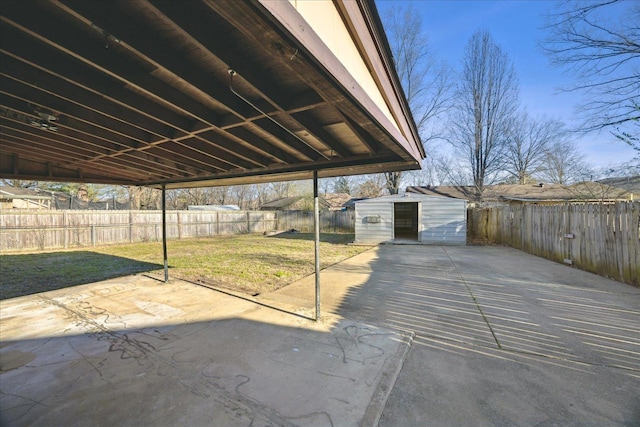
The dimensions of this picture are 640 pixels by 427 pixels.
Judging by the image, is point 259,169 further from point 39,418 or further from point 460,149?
point 460,149

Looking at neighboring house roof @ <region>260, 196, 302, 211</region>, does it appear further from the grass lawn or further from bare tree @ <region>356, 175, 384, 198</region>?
the grass lawn

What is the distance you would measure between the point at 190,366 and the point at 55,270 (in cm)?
698

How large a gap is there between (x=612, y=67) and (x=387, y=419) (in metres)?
8.56

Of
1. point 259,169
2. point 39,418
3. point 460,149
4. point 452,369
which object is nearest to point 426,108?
point 460,149

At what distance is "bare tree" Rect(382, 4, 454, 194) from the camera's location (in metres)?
16.4

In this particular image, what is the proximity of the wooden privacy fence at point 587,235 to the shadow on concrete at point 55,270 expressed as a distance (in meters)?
9.89

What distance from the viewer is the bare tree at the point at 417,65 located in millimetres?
16391

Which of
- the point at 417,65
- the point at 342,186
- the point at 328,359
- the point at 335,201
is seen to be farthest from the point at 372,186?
the point at 328,359

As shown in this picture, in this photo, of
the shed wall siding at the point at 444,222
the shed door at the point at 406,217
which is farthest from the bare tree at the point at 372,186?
the shed wall siding at the point at 444,222

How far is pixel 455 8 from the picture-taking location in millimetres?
7699

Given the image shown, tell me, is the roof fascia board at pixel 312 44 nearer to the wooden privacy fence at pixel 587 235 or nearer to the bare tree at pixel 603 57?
the wooden privacy fence at pixel 587 235

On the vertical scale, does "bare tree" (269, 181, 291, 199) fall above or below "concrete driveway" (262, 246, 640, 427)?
above

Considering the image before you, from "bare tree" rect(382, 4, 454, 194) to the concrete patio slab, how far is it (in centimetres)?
1535

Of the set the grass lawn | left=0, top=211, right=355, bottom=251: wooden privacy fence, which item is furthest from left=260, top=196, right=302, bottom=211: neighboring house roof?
the grass lawn
